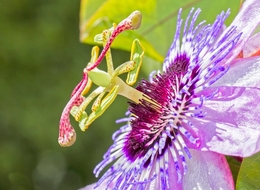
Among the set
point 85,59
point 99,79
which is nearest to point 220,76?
point 99,79

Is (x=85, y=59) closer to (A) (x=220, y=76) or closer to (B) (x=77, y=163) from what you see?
(B) (x=77, y=163)

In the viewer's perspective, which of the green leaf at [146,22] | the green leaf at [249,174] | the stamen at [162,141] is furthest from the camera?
the green leaf at [146,22]

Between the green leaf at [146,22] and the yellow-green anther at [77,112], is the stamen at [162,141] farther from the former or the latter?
the green leaf at [146,22]

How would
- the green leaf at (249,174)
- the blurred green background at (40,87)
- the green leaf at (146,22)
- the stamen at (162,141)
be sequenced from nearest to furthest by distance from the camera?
1. the green leaf at (249,174)
2. the stamen at (162,141)
3. the green leaf at (146,22)
4. the blurred green background at (40,87)

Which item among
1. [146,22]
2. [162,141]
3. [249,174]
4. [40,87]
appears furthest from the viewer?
[40,87]

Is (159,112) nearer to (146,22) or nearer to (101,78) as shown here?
(101,78)

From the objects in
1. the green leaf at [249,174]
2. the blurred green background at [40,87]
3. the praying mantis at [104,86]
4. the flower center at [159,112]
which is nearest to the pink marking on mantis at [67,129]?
the praying mantis at [104,86]

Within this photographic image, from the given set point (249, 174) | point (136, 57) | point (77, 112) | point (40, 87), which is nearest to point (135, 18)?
point (136, 57)

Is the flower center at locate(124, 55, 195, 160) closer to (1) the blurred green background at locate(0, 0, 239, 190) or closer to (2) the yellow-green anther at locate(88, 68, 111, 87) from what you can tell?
(2) the yellow-green anther at locate(88, 68, 111, 87)
